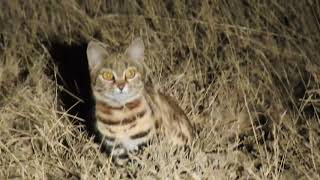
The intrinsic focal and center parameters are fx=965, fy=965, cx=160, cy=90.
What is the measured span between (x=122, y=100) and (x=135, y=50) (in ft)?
0.80

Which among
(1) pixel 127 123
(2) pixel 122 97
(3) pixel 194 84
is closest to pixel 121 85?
(2) pixel 122 97

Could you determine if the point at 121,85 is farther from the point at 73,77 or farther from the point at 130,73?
the point at 73,77

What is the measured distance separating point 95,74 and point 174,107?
45 cm

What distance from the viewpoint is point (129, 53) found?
4.08m

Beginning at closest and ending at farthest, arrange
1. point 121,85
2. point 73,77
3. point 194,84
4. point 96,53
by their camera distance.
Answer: point 121,85
point 96,53
point 194,84
point 73,77

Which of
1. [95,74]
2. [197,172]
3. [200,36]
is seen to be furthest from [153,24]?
[197,172]

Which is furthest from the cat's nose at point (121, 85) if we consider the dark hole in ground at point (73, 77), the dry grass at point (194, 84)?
the dark hole in ground at point (73, 77)

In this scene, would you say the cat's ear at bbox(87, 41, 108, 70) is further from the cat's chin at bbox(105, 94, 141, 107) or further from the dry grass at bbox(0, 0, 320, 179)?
the dry grass at bbox(0, 0, 320, 179)

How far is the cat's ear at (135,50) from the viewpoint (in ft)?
13.4

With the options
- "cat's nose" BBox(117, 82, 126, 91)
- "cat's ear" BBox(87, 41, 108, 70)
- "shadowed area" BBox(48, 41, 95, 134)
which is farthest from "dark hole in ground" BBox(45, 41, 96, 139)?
"cat's nose" BBox(117, 82, 126, 91)

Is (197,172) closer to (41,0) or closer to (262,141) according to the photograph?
(262,141)

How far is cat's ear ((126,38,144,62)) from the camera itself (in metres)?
4.08

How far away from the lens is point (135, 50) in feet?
13.4

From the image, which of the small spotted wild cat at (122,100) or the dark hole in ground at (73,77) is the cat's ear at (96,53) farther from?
the dark hole in ground at (73,77)
